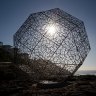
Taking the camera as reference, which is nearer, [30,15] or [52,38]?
[52,38]

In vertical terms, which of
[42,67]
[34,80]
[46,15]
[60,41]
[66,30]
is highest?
[46,15]

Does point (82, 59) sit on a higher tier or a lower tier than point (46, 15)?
lower

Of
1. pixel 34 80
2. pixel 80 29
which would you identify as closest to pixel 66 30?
pixel 80 29

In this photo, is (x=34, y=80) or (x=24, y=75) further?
(x=24, y=75)

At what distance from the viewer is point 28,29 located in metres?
12.7

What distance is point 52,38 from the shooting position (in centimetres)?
1149

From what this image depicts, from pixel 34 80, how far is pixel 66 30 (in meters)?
3.83

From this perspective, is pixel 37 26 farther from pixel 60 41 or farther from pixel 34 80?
pixel 34 80

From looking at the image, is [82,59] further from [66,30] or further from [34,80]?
[34,80]

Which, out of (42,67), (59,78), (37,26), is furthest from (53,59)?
(37,26)

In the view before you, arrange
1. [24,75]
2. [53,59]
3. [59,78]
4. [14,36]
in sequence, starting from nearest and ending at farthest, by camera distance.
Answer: [53,59]
[59,78]
[24,75]
[14,36]

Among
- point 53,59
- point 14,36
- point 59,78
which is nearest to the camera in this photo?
point 53,59

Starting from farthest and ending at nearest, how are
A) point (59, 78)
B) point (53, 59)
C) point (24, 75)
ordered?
point (24, 75) → point (59, 78) → point (53, 59)

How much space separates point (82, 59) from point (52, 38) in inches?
105
